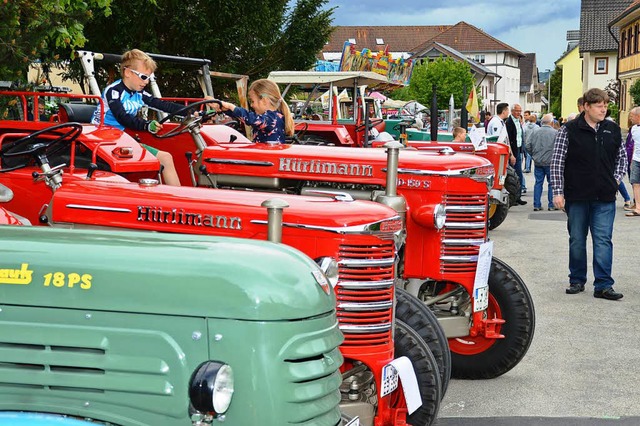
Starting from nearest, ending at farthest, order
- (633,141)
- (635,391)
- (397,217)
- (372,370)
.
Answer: (372,370) → (397,217) → (635,391) → (633,141)

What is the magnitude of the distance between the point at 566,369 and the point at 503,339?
65 centimetres

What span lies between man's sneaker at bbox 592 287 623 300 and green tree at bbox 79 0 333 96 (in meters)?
11.1

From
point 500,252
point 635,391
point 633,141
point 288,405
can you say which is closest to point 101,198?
point 288,405

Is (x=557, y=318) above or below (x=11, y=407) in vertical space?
below

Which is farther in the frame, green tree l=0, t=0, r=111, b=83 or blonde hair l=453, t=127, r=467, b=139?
blonde hair l=453, t=127, r=467, b=139

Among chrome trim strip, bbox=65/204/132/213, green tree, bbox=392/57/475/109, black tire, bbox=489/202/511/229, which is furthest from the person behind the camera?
green tree, bbox=392/57/475/109

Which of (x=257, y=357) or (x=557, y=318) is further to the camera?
(x=557, y=318)

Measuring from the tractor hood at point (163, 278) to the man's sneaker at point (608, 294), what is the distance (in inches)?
276

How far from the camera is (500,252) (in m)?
12.6

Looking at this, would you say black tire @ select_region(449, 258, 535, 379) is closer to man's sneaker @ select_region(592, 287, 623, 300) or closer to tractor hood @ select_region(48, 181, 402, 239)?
tractor hood @ select_region(48, 181, 402, 239)

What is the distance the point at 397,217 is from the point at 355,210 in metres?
0.25

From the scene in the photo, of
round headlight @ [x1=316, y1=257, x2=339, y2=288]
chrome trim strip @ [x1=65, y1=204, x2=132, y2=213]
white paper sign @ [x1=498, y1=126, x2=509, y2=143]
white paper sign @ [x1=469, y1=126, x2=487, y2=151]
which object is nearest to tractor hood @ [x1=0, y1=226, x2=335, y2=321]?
round headlight @ [x1=316, y1=257, x2=339, y2=288]

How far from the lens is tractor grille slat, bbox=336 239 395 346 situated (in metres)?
4.65

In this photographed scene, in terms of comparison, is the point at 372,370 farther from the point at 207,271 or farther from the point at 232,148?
the point at 232,148
